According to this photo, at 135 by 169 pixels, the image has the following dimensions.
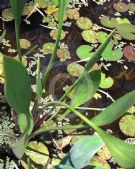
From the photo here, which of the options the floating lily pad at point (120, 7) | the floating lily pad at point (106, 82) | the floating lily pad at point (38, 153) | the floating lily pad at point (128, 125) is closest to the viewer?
the floating lily pad at point (38, 153)

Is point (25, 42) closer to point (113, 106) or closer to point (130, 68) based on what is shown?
point (130, 68)

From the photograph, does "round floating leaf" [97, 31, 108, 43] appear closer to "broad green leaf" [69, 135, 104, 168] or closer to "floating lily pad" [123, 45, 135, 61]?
"floating lily pad" [123, 45, 135, 61]

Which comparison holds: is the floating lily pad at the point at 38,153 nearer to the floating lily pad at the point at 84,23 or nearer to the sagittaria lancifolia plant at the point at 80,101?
the sagittaria lancifolia plant at the point at 80,101

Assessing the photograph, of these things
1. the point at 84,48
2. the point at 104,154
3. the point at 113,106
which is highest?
the point at 113,106

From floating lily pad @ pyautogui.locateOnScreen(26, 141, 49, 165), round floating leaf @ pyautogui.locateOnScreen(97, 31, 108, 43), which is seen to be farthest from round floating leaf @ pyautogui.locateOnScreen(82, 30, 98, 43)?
floating lily pad @ pyautogui.locateOnScreen(26, 141, 49, 165)

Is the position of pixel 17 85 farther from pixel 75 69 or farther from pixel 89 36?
pixel 89 36

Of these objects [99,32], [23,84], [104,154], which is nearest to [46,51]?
[99,32]

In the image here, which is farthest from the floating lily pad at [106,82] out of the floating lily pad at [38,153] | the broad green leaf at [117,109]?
the broad green leaf at [117,109]

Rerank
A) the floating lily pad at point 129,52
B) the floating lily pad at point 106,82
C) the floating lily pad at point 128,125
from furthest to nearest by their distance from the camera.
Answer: the floating lily pad at point 129,52
the floating lily pad at point 106,82
the floating lily pad at point 128,125
